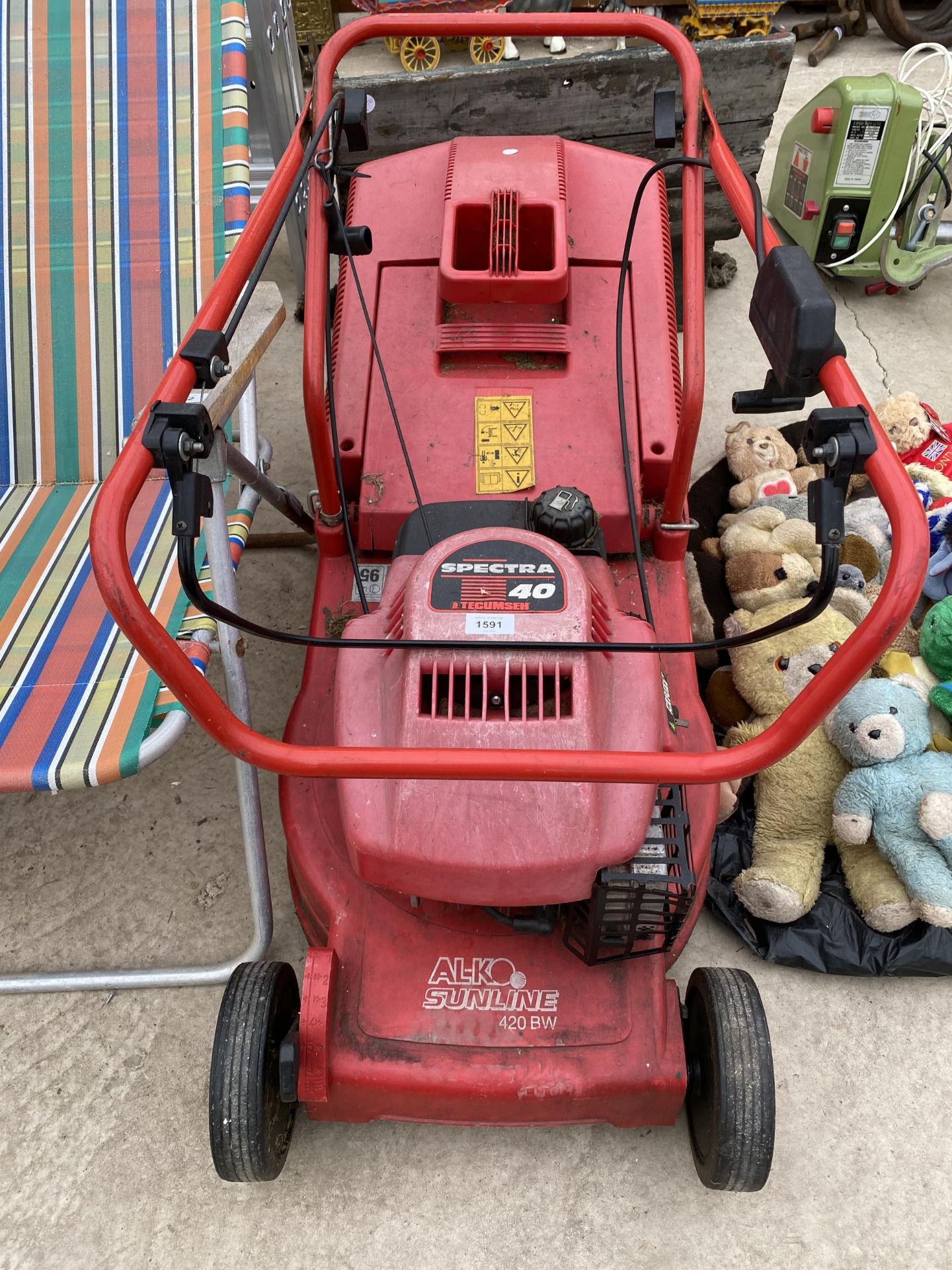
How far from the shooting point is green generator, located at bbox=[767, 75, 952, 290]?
2.45 meters

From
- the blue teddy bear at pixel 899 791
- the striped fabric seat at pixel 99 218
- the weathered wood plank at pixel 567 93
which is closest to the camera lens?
the blue teddy bear at pixel 899 791

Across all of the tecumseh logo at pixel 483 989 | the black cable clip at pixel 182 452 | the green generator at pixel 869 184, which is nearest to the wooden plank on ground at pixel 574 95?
the green generator at pixel 869 184

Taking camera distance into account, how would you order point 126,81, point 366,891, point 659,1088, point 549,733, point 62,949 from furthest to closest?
point 126,81 < point 62,949 < point 366,891 < point 659,1088 < point 549,733

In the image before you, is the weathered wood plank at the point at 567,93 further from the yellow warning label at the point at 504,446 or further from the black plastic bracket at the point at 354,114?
the yellow warning label at the point at 504,446

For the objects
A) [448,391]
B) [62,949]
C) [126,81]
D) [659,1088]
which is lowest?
[62,949]

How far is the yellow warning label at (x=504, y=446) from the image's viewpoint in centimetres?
154

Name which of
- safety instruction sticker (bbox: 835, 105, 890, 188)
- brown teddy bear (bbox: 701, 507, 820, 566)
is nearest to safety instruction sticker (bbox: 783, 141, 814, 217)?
safety instruction sticker (bbox: 835, 105, 890, 188)

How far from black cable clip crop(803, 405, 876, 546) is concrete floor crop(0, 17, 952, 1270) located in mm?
951

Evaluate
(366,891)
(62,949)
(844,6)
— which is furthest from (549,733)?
(844,6)

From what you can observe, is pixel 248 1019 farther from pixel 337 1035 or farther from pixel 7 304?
pixel 7 304

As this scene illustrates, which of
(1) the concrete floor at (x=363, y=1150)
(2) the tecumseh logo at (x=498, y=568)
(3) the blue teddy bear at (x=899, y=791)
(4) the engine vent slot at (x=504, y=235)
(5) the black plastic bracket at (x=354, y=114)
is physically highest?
(5) the black plastic bracket at (x=354, y=114)

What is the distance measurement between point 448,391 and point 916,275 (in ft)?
5.94

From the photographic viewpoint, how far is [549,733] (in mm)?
1082

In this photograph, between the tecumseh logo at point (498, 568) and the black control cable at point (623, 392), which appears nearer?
the tecumseh logo at point (498, 568)
